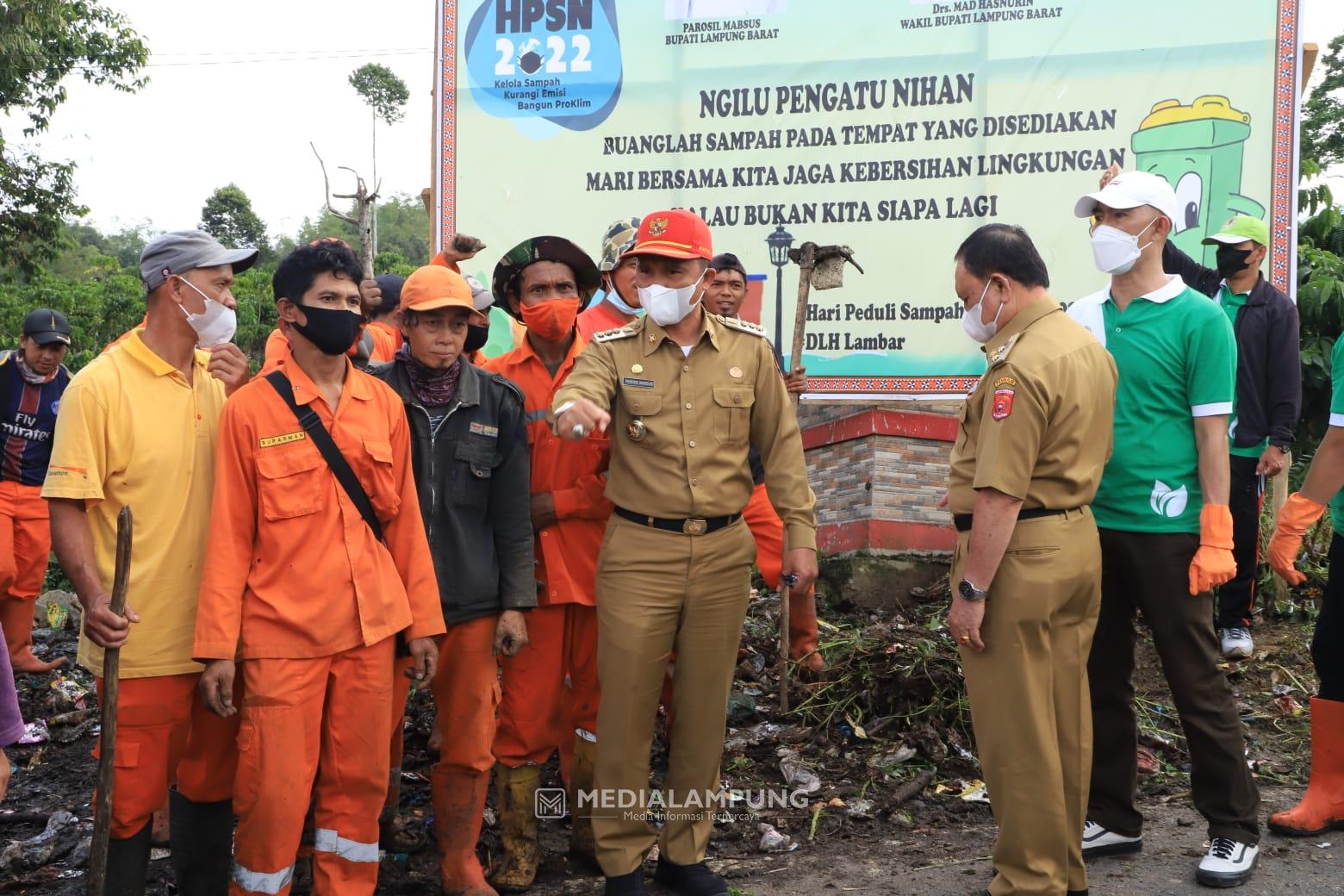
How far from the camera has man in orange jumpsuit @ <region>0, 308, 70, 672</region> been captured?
6699mm

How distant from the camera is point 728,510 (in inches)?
153

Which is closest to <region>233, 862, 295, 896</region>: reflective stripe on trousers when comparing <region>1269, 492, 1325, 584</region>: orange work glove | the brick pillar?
<region>1269, 492, 1325, 584</region>: orange work glove

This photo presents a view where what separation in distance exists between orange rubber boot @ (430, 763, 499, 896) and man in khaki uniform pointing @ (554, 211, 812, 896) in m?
0.45

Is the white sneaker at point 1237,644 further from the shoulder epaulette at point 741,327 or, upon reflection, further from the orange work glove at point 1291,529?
the shoulder epaulette at point 741,327

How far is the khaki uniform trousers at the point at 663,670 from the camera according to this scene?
376 cm

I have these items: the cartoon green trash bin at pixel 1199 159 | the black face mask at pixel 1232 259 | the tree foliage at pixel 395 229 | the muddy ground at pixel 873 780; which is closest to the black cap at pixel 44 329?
the muddy ground at pixel 873 780

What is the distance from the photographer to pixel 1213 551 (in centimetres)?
369

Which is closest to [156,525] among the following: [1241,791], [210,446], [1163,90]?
[210,446]

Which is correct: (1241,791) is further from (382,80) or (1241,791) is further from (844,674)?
(382,80)

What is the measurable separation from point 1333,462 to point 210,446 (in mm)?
3785

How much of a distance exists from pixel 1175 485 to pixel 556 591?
7.01ft

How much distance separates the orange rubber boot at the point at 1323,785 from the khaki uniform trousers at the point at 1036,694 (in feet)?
3.85

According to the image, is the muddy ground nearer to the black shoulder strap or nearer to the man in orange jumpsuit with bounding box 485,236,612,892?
the man in orange jumpsuit with bounding box 485,236,612,892

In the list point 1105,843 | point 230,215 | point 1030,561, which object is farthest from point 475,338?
point 230,215
